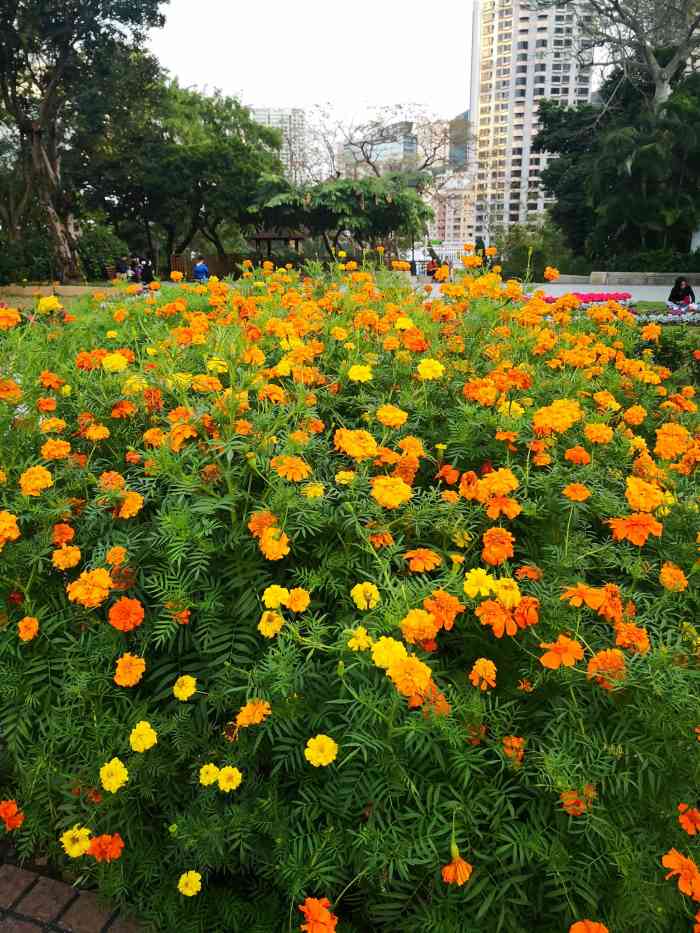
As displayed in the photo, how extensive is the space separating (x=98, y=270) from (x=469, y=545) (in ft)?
77.9

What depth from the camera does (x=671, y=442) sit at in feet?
6.13

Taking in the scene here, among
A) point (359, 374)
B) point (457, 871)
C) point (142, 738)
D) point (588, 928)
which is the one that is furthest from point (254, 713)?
point (359, 374)

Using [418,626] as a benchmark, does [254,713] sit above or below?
below

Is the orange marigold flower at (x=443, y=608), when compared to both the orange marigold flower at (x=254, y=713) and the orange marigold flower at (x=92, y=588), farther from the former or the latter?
the orange marigold flower at (x=92, y=588)

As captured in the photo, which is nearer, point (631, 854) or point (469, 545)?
point (631, 854)

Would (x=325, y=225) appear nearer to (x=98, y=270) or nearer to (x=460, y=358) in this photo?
(x=98, y=270)

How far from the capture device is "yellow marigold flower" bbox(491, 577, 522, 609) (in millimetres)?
1337

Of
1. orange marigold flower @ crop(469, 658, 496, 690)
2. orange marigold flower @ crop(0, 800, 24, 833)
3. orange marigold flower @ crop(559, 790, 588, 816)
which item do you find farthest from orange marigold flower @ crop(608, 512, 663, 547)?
orange marigold flower @ crop(0, 800, 24, 833)

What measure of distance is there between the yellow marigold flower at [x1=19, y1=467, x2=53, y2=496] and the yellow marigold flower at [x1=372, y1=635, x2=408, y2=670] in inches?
40.7

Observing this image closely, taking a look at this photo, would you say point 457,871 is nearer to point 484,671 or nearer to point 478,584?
point 484,671

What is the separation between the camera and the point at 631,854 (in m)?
1.20

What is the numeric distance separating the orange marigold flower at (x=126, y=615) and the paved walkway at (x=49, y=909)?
74cm

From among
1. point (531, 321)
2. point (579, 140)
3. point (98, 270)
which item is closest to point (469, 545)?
point (531, 321)

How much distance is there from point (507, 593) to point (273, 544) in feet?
1.77
